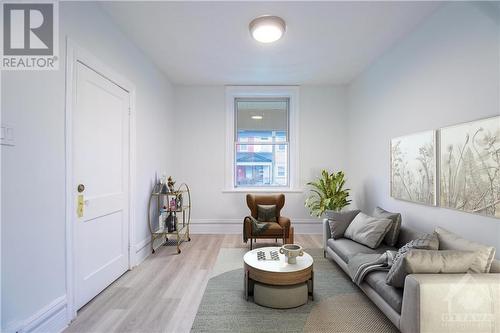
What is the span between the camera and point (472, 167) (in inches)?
84.6

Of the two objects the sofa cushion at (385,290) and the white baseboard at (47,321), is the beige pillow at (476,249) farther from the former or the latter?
the white baseboard at (47,321)

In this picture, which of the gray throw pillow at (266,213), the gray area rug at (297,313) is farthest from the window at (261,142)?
the gray area rug at (297,313)

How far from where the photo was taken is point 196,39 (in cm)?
313

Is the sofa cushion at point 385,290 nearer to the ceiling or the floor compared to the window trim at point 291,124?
nearer to the floor

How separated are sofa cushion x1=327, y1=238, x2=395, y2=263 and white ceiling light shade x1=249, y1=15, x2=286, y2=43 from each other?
8.50 feet

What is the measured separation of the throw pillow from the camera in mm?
1721

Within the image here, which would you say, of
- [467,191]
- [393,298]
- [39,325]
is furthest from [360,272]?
[39,325]

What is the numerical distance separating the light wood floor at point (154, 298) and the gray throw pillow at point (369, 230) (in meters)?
1.89

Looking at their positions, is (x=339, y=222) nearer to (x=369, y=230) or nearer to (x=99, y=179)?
(x=369, y=230)

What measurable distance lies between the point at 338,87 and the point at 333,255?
334 centimetres

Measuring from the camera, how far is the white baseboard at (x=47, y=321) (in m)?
Answer: 1.67

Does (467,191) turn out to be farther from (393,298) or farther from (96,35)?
(96,35)

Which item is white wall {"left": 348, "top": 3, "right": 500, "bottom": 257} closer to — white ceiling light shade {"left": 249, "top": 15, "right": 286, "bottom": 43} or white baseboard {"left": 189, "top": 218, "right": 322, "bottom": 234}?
white baseboard {"left": 189, "top": 218, "right": 322, "bottom": 234}

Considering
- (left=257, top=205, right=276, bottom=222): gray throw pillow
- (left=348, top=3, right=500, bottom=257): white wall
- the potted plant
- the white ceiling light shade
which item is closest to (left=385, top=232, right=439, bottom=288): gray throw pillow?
(left=348, top=3, right=500, bottom=257): white wall
